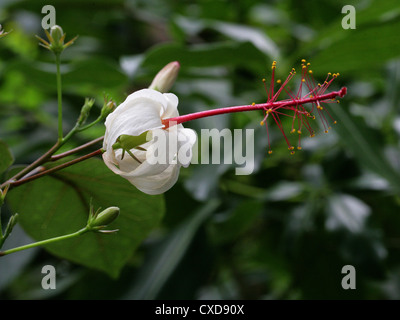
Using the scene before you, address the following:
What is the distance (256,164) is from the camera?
661 millimetres

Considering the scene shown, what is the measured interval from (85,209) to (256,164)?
0.93 feet

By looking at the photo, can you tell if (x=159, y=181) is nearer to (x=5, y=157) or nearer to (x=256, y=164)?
(x=5, y=157)

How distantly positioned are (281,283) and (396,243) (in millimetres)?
245

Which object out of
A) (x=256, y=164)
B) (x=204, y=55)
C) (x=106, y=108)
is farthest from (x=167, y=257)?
(x=106, y=108)

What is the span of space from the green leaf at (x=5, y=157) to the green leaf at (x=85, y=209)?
43 mm

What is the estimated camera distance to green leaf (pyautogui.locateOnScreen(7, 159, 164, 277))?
0.43 metres

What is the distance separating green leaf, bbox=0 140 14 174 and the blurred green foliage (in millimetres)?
A: 48

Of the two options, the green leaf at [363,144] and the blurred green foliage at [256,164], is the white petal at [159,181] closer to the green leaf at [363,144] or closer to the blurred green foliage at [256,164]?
the blurred green foliage at [256,164]

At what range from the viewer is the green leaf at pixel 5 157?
1.27ft

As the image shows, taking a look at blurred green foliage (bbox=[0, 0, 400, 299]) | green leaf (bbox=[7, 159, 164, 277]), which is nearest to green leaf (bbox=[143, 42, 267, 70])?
blurred green foliage (bbox=[0, 0, 400, 299])

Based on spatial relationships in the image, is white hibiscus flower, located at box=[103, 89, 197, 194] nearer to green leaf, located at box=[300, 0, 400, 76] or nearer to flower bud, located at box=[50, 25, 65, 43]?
flower bud, located at box=[50, 25, 65, 43]

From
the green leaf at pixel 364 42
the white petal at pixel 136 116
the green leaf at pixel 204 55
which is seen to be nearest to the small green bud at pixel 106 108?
the white petal at pixel 136 116

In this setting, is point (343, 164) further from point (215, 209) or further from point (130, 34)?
point (130, 34)
